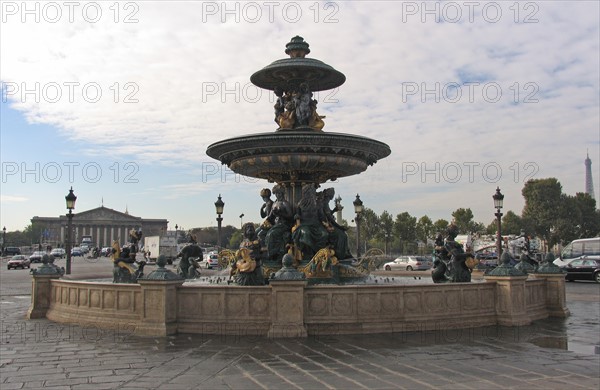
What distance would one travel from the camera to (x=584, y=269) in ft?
104

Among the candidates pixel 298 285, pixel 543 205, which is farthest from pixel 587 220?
pixel 298 285

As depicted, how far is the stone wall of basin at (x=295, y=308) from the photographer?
1102cm

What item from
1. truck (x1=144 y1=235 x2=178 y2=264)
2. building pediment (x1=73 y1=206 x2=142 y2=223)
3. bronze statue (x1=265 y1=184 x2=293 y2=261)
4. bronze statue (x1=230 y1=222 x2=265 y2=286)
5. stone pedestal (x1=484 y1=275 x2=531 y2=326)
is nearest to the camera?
stone pedestal (x1=484 y1=275 x2=531 y2=326)

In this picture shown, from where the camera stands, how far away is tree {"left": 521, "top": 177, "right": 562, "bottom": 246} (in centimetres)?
8388

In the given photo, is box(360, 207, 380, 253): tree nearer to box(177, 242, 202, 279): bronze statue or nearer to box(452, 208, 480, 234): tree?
box(452, 208, 480, 234): tree

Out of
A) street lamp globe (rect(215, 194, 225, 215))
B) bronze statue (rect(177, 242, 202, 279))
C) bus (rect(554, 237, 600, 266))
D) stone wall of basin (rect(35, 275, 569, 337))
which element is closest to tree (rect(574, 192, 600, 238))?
bus (rect(554, 237, 600, 266))

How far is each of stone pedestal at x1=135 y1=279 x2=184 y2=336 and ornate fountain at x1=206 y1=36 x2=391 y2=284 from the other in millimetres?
4303

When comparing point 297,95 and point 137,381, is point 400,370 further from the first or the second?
point 297,95

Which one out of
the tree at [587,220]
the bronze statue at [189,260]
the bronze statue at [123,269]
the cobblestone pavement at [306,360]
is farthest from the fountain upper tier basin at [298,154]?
the tree at [587,220]

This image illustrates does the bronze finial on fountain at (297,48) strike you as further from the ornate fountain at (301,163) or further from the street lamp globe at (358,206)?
the street lamp globe at (358,206)

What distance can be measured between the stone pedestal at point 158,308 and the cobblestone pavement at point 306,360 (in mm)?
338

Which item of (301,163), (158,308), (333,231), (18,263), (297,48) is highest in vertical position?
(297,48)

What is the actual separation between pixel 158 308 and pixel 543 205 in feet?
268

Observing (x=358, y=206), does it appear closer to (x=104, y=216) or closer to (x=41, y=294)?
(x=41, y=294)
